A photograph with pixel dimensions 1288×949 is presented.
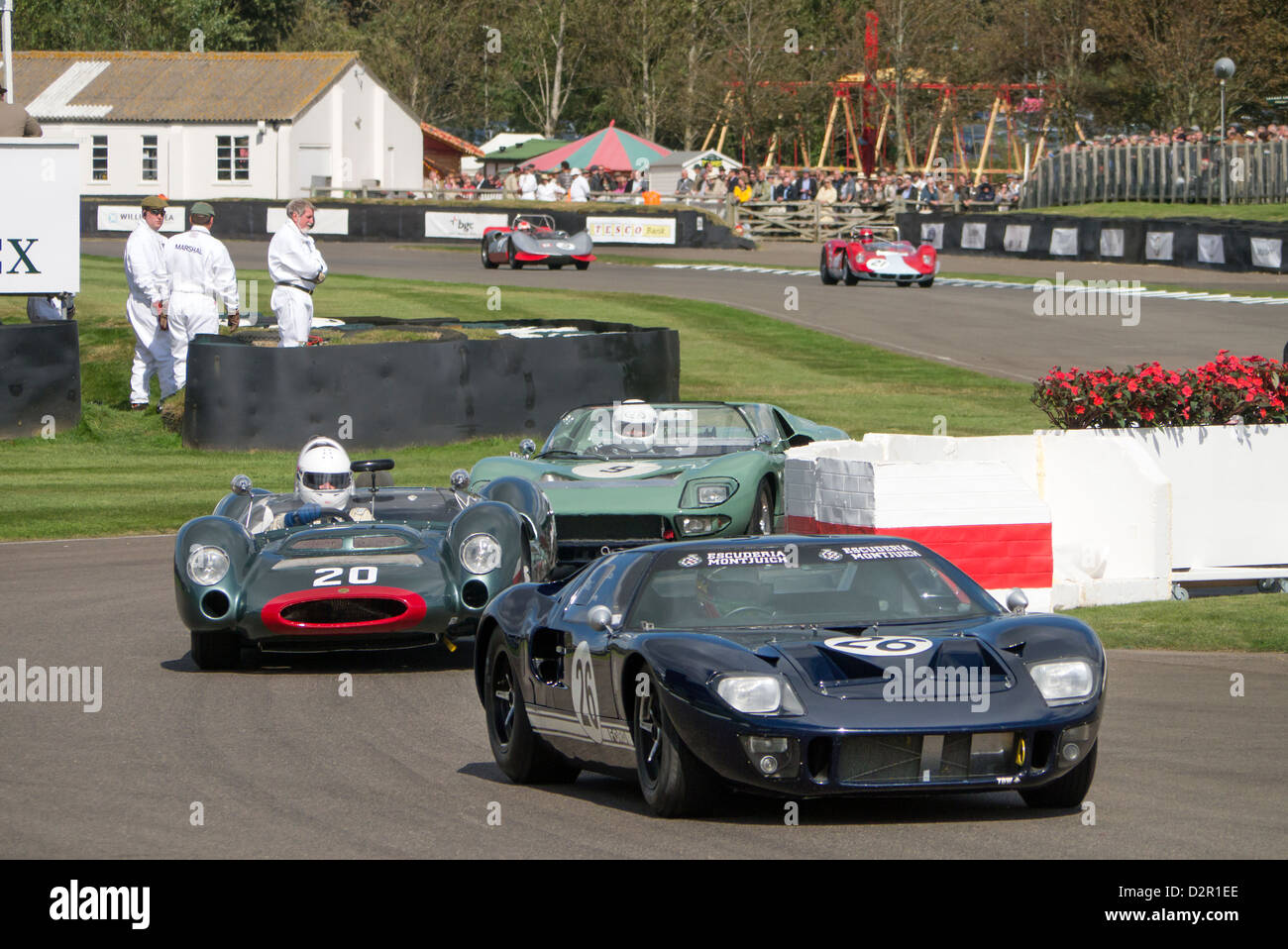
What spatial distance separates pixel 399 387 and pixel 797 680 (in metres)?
14.3

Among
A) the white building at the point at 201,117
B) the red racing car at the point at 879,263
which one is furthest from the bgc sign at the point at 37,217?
the white building at the point at 201,117

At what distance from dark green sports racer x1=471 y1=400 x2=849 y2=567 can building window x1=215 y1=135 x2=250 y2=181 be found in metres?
60.1

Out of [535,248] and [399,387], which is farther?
[535,248]

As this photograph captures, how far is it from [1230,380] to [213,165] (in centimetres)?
6342

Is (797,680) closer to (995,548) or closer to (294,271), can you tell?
(995,548)

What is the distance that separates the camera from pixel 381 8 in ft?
339

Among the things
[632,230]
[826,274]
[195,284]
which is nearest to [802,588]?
[195,284]

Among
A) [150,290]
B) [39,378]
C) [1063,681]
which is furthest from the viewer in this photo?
[150,290]

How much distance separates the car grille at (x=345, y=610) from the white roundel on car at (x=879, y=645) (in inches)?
160

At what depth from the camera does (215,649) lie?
1067 cm

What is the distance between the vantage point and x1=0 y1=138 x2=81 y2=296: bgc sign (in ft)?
71.2

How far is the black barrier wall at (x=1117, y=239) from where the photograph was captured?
37438 mm

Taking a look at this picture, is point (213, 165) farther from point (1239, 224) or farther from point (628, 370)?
point (628, 370)
